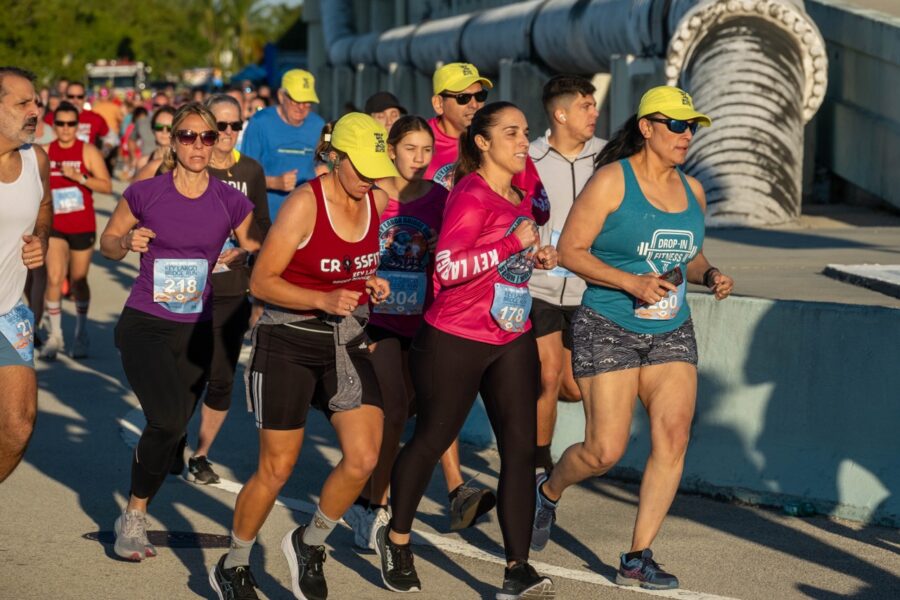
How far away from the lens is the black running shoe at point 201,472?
8656 millimetres

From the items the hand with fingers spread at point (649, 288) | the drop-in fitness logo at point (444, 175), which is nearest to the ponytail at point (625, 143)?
the hand with fingers spread at point (649, 288)

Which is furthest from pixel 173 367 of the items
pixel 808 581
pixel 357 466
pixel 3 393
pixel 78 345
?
pixel 78 345

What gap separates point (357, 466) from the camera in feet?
20.6

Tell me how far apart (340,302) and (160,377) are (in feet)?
5.08

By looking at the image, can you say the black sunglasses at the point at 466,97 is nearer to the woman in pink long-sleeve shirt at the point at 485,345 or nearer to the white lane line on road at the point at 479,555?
the woman in pink long-sleeve shirt at the point at 485,345

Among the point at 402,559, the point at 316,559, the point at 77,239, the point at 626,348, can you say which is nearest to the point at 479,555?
the point at 402,559

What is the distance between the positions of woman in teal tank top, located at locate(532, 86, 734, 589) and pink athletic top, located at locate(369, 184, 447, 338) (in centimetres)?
97

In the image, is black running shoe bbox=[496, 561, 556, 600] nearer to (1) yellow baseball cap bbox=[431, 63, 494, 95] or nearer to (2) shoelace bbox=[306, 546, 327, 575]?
(2) shoelace bbox=[306, 546, 327, 575]

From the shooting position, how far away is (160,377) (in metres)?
7.29

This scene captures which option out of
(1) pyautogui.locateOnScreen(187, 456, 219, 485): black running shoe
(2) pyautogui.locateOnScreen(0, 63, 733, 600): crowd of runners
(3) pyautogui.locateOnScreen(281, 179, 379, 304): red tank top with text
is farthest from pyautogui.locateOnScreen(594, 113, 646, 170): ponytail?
(1) pyautogui.locateOnScreen(187, 456, 219, 485): black running shoe

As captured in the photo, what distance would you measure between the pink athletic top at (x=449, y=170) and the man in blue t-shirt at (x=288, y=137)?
329cm

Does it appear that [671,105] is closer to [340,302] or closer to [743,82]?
[340,302]

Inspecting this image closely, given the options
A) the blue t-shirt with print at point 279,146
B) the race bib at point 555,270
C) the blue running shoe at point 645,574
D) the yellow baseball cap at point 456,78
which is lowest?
the blue running shoe at point 645,574

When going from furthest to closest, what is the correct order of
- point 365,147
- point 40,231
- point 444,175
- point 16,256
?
1. point 444,175
2. point 40,231
3. point 16,256
4. point 365,147
